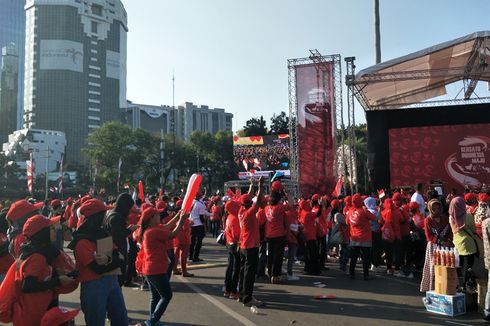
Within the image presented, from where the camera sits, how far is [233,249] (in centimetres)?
757

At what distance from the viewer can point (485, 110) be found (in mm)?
18938

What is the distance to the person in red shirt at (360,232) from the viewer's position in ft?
29.2

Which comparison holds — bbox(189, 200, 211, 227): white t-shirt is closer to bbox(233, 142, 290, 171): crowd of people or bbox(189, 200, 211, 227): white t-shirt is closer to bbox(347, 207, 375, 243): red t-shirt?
bbox(347, 207, 375, 243): red t-shirt

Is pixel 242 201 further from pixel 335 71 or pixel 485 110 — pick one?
pixel 335 71

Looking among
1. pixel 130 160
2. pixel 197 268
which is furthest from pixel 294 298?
pixel 130 160

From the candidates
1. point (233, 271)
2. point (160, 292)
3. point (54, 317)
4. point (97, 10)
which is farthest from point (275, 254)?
point (97, 10)

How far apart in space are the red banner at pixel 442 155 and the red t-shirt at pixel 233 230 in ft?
45.6

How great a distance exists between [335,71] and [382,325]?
18533 mm

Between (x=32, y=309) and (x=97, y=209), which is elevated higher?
(x=97, y=209)

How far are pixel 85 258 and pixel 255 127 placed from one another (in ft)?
203

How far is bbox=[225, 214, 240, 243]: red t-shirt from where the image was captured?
24.7ft

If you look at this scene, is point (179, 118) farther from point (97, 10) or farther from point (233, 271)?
point (233, 271)

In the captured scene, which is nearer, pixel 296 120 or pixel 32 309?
pixel 32 309

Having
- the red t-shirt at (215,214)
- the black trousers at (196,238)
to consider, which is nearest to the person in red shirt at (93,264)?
the black trousers at (196,238)
